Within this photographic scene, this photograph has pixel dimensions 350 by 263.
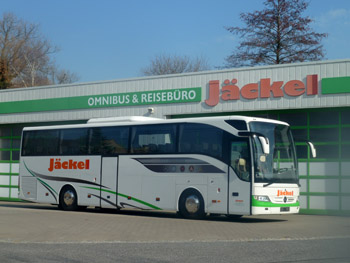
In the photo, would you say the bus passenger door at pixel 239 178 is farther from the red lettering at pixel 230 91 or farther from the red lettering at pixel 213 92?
the red lettering at pixel 213 92

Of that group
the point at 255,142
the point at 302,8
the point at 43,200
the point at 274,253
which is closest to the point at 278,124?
the point at 255,142

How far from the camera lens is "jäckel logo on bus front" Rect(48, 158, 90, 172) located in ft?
69.7

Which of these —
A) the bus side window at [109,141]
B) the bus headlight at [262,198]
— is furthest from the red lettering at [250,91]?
the bus headlight at [262,198]

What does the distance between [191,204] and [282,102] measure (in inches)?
229

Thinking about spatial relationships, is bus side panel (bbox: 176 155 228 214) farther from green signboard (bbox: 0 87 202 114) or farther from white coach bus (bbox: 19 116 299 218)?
green signboard (bbox: 0 87 202 114)

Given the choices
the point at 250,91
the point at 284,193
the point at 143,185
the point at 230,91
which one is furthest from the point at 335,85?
the point at 143,185

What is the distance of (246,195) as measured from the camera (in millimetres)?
16844

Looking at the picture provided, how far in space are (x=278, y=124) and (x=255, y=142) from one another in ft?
→ 4.40

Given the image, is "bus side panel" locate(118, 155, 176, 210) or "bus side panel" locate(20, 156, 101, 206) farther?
"bus side panel" locate(20, 156, 101, 206)

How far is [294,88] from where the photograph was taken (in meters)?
21.5

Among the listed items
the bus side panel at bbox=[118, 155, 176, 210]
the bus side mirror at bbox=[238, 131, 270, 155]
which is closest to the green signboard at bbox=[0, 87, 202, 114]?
the bus side panel at bbox=[118, 155, 176, 210]

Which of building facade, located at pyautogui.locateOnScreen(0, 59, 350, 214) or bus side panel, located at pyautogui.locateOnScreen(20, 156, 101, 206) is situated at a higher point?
building facade, located at pyautogui.locateOnScreen(0, 59, 350, 214)

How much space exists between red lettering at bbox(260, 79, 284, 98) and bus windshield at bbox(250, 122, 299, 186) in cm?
379

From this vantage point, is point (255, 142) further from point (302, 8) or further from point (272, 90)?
point (302, 8)
